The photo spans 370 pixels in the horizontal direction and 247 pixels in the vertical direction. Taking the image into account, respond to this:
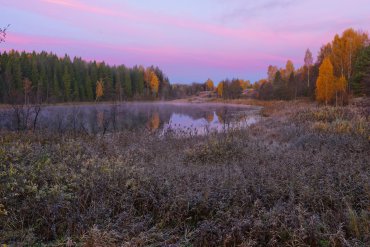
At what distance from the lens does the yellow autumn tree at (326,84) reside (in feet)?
117

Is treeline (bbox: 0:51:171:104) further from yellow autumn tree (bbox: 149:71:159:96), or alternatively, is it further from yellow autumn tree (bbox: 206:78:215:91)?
yellow autumn tree (bbox: 206:78:215:91)

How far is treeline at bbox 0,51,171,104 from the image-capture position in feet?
221

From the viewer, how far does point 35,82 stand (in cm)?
7156

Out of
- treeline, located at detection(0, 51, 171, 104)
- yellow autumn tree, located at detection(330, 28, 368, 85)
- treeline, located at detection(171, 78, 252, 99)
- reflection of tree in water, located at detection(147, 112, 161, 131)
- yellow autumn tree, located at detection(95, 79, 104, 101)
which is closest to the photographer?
reflection of tree in water, located at detection(147, 112, 161, 131)

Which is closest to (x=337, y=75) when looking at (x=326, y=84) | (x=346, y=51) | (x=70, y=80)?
(x=346, y=51)

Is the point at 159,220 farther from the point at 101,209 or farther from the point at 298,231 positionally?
the point at 298,231

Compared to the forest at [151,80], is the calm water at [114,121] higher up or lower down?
lower down

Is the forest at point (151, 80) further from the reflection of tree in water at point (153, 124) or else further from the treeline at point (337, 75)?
the reflection of tree in water at point (153, 124)

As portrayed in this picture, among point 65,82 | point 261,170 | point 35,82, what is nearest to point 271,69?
point 65,82

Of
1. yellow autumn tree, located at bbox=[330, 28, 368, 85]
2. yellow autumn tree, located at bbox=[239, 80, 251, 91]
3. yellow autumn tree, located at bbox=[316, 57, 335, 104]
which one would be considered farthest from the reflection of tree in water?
yellow autumn tree, located at bbox=[239, 80, 251, 91]

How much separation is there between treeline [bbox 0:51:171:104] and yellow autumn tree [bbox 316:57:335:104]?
46.1 m

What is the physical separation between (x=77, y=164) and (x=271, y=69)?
9794 centimetres

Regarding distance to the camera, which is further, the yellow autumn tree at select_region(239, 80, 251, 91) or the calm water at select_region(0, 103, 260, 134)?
the yellow autumn tree at select_region(239, 80, 251, 91)

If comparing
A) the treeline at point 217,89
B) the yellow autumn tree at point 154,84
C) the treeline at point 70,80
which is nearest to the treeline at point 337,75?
the treeline at point 217,89
